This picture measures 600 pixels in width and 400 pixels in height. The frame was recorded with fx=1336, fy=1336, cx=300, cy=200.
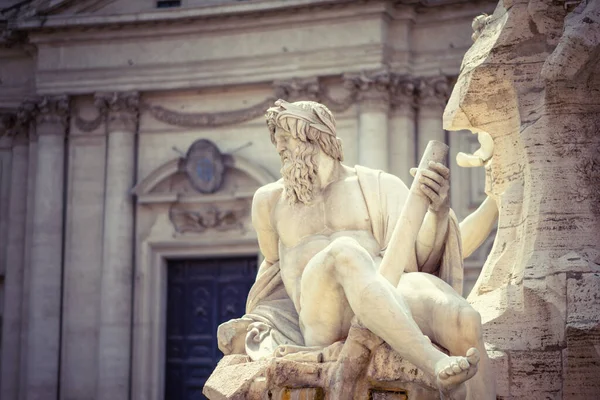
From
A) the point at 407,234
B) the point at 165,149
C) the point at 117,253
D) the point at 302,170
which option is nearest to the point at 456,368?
the point at 407,234

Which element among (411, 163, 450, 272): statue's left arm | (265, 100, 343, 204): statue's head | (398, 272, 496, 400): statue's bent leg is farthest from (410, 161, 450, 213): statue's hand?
(265, 100, 343, 204): statue's head

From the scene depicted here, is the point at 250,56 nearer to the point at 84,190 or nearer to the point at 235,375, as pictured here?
the point at 84,190

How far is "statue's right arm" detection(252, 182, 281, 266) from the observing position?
735 cm

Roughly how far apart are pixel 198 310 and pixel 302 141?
1475 cm

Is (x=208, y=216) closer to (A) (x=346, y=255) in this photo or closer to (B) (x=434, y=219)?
(B) (x=434, y=219)

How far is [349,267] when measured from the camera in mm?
6289

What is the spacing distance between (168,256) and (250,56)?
11.7ft

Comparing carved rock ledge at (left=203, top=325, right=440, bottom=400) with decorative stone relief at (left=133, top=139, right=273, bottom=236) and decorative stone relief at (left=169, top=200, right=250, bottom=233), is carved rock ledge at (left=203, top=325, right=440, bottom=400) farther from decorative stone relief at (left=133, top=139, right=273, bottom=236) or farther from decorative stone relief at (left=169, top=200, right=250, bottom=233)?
decorative stone relief at (left=169, top=200, right=250, bottom=233)

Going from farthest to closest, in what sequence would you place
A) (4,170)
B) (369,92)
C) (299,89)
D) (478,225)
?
1. (4,170)
2. (299,89)
3. (369,92)
4. (478,225)

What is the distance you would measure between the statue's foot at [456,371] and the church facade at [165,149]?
14828 mm

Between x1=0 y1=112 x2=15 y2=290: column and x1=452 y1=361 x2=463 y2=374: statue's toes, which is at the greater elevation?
x1=0 y1=112 x2=15 y2=290: column

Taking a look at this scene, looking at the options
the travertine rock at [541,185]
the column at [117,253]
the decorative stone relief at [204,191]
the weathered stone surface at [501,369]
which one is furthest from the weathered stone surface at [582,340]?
the column at [117,253]

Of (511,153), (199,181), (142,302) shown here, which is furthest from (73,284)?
(511,153)

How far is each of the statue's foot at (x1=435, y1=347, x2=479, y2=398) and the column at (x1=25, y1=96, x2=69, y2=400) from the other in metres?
16.6
